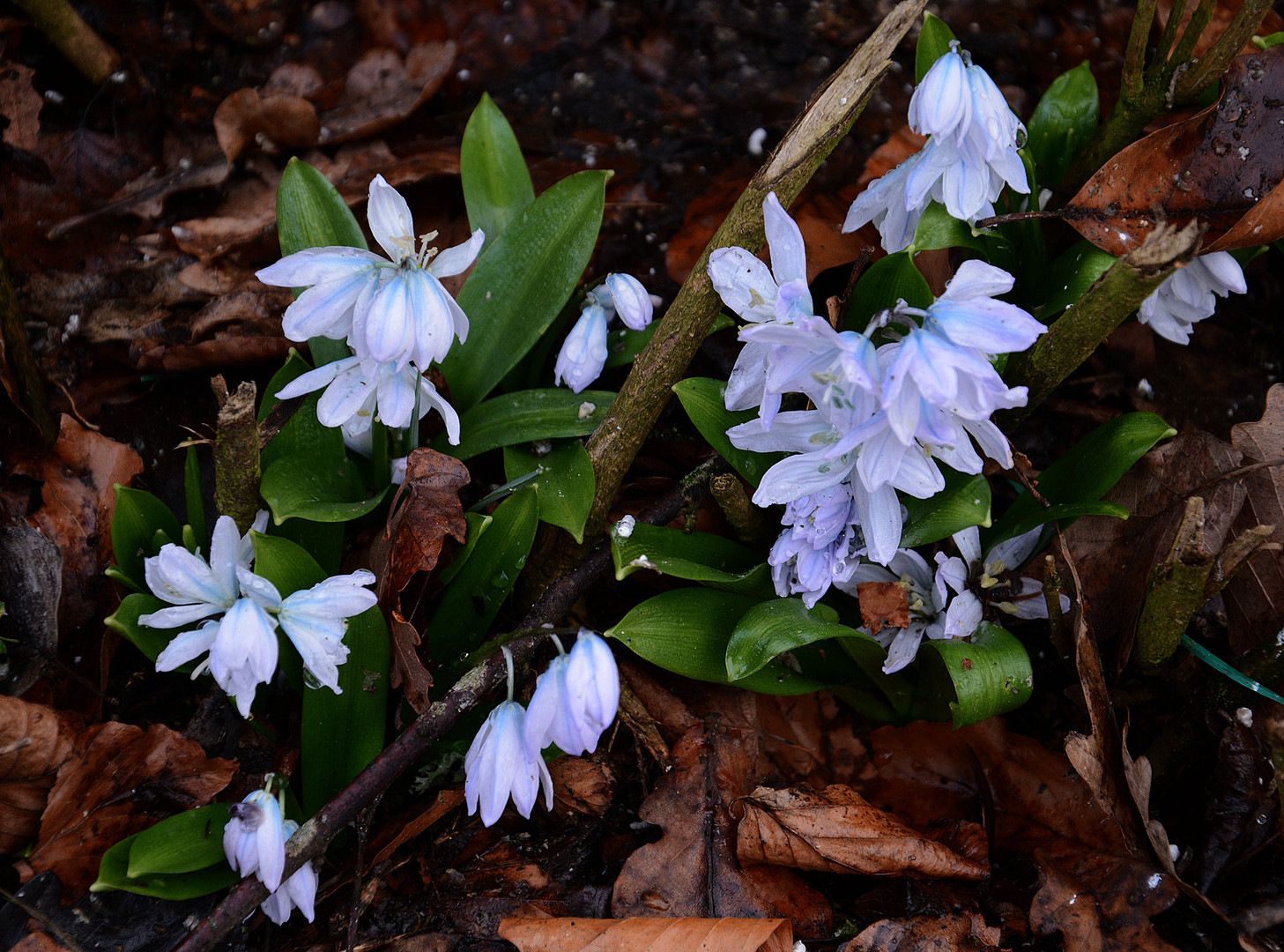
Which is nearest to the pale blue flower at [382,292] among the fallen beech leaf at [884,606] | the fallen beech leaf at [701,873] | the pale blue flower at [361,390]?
the pale blue flower at [361,390]

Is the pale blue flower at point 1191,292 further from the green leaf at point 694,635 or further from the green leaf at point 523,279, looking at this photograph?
the green leaf at point 523,279

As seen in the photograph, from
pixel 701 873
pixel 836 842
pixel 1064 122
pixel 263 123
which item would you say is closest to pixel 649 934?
pixel 701 873

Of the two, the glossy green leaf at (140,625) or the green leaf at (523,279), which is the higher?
the green leaf at (523,279)

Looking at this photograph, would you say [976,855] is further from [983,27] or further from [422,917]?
[983,27]

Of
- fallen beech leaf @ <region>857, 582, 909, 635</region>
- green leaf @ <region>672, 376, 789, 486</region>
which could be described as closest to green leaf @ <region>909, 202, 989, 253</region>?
green leaf @ <region>672, 376, 789, 486</region>

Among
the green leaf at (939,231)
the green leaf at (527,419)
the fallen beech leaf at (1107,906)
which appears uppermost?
the green leaf at (939,231)

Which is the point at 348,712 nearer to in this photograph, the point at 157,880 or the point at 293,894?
the point at 293,894
